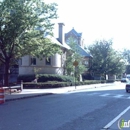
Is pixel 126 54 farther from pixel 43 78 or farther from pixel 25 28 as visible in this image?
pixel 25 28

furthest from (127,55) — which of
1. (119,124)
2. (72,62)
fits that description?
(119,124)

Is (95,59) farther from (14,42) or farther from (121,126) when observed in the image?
(121,126)

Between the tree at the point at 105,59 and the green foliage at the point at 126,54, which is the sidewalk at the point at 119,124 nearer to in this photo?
the tree at the point at 105,59

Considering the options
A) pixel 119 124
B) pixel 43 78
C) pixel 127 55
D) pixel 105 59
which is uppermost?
pixel 127 55

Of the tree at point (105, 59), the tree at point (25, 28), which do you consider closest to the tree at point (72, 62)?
the tree at point (105, 59)

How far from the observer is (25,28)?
26031 millimetres

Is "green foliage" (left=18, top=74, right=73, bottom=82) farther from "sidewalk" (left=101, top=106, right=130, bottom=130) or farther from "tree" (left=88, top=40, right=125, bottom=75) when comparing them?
"sidewalk" (left=101, top=106, right=130, bottom=130)

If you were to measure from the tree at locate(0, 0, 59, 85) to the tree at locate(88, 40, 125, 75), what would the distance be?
3786 cm

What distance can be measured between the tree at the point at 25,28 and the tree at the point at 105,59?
37.9 m

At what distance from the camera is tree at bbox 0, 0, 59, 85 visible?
25.2 metres

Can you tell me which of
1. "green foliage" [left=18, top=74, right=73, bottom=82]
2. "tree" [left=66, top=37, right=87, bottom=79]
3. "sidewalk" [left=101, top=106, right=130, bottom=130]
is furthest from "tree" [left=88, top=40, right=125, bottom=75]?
"sidewalk" [left=101, top=106, right=130, bottom=130]

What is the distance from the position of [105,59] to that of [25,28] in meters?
42.6

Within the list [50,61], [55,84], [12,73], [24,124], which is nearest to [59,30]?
[50,61]

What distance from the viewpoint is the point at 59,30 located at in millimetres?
50188
